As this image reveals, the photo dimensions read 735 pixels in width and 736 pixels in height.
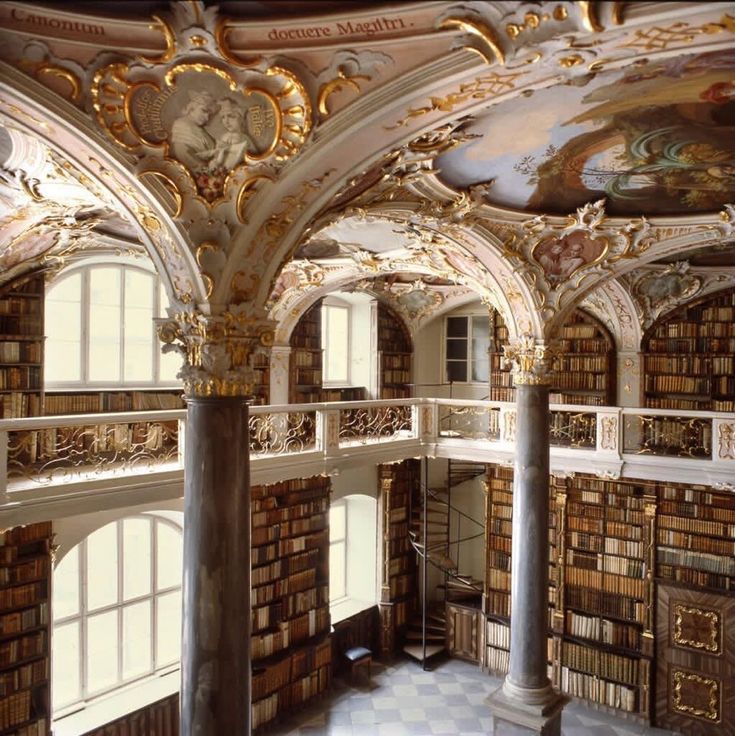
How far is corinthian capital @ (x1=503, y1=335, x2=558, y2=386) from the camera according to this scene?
8375mm

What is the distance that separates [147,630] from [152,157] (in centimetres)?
789

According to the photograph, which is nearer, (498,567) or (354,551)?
(498,567)

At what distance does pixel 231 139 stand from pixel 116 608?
7.69 meters

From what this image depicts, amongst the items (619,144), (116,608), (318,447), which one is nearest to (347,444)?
(318,447)

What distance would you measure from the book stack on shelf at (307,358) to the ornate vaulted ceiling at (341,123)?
16.6ft

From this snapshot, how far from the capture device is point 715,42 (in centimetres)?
325

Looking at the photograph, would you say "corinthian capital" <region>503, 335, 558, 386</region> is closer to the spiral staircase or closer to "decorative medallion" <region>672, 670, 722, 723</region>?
the spiral staircase

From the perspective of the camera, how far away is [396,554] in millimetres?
13266

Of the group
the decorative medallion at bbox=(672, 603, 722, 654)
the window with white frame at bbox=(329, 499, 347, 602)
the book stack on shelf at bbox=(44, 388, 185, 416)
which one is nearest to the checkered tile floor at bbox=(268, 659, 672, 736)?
the decorative medallion at bbox=(672, 603, 722, 654)

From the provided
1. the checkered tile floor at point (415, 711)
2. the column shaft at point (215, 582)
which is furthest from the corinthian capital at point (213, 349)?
the checkered tile floor at point (415, 711)

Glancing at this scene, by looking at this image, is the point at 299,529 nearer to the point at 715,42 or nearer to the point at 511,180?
the point at 511,180

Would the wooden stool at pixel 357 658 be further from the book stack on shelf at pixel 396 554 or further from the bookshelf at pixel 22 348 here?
the bookshelf at pixel 22 348

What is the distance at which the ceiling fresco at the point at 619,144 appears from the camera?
4.17 meters

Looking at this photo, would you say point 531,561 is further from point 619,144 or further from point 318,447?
point 619,144
